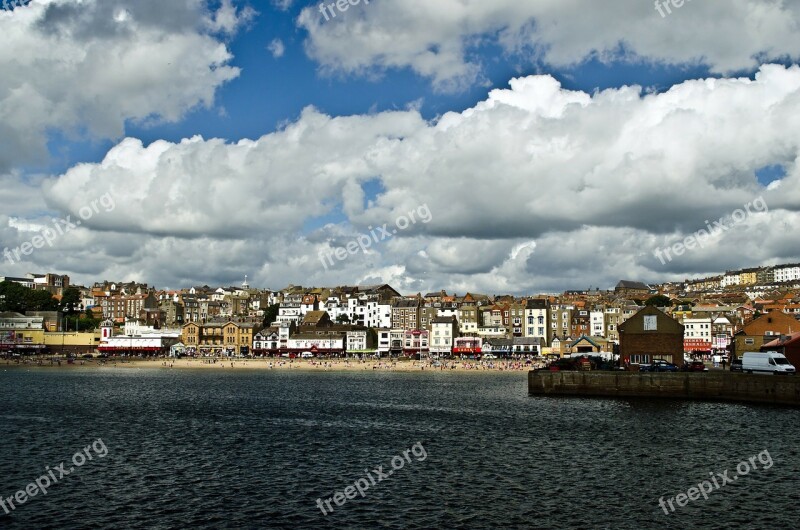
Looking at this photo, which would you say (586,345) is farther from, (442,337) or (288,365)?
(288,365)

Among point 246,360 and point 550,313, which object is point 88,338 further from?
point 550,313

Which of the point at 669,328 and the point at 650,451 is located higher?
the point at 669,328

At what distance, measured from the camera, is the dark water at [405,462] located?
2864cm

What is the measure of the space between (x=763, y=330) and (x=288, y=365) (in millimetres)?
95934

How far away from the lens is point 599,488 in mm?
33125

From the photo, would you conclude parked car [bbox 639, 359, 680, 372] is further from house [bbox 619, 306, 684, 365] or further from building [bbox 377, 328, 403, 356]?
building [bbox 377, 328, 403, 356]

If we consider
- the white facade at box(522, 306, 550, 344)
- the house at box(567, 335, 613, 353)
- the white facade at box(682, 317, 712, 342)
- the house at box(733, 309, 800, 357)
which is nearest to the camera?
the house at box(733, 309, 800, 357)

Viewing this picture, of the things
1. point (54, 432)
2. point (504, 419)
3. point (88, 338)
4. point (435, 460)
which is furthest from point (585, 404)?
point (88, 338)

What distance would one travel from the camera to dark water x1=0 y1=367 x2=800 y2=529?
28641 millimetres

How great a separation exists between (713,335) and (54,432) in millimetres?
148191
